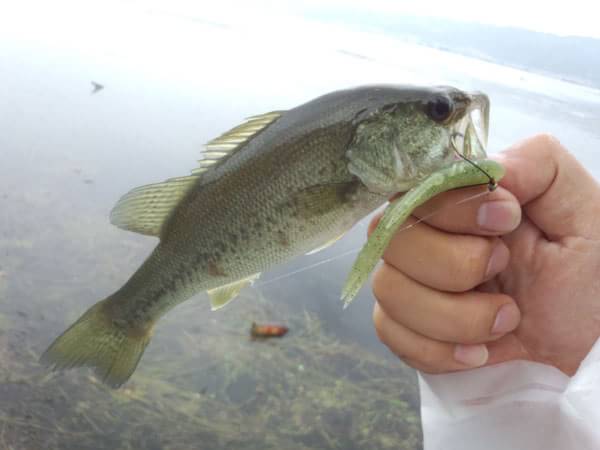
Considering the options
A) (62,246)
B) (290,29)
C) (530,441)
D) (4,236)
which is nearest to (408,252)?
(530,441)

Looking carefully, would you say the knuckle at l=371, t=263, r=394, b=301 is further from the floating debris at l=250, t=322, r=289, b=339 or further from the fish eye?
the floating debris at l=250, t=322, r=289, b=339

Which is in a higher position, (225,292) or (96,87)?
(225,292)

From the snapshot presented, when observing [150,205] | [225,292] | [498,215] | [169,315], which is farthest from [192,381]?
[498,215]

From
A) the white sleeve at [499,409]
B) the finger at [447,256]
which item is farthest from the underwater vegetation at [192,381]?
the finger at [447,256]

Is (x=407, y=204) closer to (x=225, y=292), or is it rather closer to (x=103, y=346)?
(x=225, y=292)

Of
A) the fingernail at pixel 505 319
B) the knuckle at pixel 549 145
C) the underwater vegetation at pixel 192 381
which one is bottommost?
the underwater vegetation at pixel 192 381

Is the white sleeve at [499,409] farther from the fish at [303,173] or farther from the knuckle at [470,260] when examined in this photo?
the fish at [303,173]

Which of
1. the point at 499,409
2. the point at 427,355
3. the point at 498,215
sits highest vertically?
the point at 498,215
